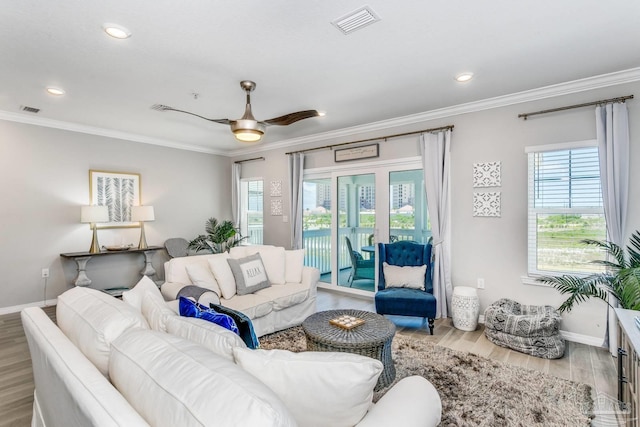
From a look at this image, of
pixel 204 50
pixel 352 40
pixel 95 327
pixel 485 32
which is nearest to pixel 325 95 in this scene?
pixel 352 40

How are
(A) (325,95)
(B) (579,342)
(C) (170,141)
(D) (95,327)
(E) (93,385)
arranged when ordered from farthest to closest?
(C) (170,141)
(A) (325,95)
(B) (579,342)
(D) (95,327)
(E) (93,385)

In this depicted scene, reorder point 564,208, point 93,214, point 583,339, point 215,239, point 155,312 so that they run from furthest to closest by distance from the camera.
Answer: point 215,239 → point 93,214 → point 564,208 → point 583,339 → point 155,312

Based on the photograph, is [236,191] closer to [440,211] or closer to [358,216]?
[358,216]

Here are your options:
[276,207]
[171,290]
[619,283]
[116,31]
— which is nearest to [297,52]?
[116,31]

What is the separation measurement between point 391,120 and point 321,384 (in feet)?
13.6

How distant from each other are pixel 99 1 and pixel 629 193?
4.63 metres

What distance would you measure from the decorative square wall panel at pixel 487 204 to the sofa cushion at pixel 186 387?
3700mm

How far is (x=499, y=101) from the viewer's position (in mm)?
3723

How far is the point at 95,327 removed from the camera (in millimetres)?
1335

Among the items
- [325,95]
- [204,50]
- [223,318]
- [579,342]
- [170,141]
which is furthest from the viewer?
[170,141]

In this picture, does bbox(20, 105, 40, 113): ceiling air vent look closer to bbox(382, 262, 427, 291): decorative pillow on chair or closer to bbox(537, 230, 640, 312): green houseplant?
bbox(382, 262, 427, 291): decorative pillow on chair

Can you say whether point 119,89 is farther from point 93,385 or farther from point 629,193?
point 629,193

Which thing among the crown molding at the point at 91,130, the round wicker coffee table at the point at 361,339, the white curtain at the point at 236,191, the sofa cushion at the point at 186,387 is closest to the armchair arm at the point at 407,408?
the sofa cushion at the point at 186,387

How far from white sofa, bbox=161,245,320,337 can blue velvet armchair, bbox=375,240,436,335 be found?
0.89 meters
